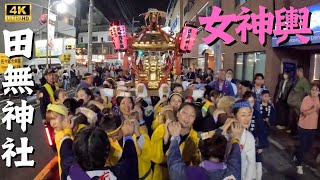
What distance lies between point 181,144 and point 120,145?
62cm

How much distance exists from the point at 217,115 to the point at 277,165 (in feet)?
11.8

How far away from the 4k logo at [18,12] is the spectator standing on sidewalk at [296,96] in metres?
14.3

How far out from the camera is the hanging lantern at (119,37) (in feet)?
41.1

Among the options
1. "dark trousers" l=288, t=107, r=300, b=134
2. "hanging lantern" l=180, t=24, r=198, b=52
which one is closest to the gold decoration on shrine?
"hanging lantern" l=180, t=24, r=198, b=52

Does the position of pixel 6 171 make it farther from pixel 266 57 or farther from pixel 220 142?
pixel 266 57

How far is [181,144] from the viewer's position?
141 inches

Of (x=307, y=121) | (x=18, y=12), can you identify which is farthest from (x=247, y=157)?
(x=18, y=12)

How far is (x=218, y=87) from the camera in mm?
9008

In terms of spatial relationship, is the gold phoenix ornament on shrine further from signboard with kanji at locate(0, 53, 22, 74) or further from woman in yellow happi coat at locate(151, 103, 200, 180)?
woman in yellow happi coat at locate(151, 103, 200, 180)

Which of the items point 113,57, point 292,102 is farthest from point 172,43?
point 113,57

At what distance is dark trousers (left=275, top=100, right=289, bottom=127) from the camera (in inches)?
436

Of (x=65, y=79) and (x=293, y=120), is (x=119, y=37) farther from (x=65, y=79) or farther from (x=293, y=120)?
(x=65, y=79)

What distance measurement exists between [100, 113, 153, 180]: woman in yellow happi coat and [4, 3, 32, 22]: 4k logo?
1682 cm

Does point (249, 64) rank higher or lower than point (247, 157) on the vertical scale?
higher
